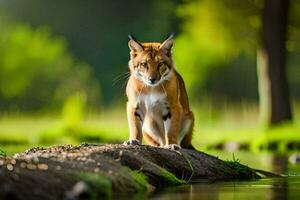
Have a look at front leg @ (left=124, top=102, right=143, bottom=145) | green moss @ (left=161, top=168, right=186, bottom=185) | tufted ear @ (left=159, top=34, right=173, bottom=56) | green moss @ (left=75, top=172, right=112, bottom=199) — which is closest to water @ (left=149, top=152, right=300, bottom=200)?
green moss @ (left=161, top=168, right=186, bottom=185)

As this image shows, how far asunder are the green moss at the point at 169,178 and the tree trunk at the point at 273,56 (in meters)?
19.9

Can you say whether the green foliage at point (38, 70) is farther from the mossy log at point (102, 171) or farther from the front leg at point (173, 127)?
the mossy log at point (102, 171)

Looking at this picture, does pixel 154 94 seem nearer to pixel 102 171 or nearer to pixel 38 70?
pixel 102 171

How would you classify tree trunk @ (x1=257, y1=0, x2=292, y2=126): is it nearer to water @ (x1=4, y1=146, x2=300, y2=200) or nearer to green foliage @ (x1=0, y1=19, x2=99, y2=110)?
green foliage @ (x1=0, y1=19, x2=99, y2=110)

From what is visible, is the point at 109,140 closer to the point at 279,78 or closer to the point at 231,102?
the point at 279,78

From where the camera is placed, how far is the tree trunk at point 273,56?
33.7 m

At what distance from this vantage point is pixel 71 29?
5784cm

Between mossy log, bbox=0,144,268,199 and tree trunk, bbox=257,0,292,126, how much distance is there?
1819 centimetres

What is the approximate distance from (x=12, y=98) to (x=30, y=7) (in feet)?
32.2

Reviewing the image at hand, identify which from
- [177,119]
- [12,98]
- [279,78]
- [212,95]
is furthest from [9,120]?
[177,119]

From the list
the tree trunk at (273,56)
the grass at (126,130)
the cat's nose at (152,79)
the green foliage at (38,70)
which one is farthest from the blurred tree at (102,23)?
the cat's nose at (152,79)

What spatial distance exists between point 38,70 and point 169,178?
41353 millimetres

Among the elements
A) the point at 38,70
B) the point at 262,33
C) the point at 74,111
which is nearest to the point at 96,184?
the point at 262,33

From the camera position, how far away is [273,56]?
34.1 meters
